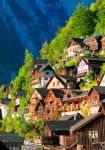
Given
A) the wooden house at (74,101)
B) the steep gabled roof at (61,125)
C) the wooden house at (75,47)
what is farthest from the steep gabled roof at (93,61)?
the steep gabled roof at (61,125)

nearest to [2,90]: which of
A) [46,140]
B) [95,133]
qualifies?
[46,140]

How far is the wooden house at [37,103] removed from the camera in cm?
Answer: 8138

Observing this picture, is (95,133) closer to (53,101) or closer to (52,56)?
(53,101)

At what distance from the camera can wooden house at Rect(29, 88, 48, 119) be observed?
81375mm

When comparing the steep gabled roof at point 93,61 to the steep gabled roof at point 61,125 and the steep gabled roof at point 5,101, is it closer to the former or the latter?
the steep gabled roof at point 5,101

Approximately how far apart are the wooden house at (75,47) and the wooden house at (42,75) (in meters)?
5.28

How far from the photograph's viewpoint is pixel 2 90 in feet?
394

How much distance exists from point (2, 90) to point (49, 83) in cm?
3040

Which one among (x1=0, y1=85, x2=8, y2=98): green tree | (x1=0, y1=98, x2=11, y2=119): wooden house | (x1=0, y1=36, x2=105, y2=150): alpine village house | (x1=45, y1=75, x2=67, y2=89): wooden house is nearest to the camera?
(x1=0, y1=36, x2=105, y2=150): alpine village house

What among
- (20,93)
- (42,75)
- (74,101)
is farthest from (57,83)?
(74,101)

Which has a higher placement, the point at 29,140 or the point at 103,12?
the point at 103,12

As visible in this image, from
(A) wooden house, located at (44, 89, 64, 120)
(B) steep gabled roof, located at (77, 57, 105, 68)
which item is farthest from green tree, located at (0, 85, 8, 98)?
(A) wooden house, located at (44, 89, 64, 120)

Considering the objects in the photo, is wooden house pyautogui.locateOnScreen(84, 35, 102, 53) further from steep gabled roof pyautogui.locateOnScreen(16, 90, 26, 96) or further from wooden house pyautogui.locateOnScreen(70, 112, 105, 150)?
wooden house pyautogui.locateOnScreen(70, 112, 105, 150)

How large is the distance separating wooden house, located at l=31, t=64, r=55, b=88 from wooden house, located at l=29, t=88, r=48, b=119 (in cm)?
1101
